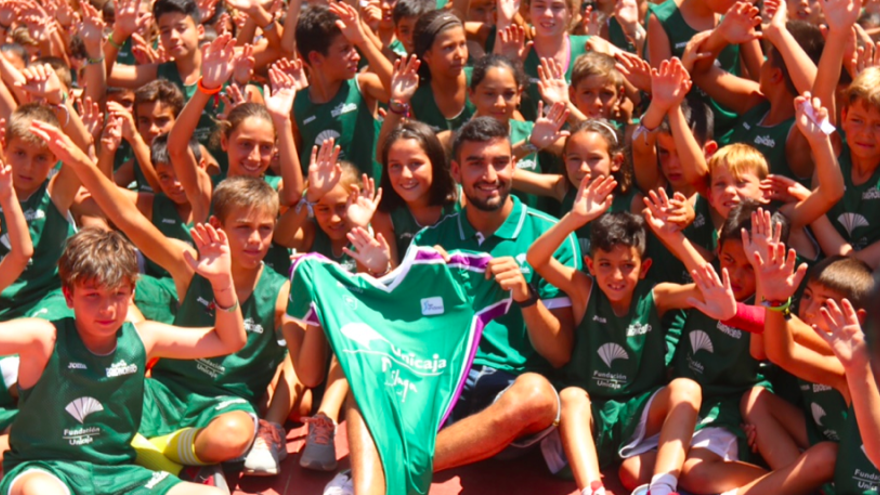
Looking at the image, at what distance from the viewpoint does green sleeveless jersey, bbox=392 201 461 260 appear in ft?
17.5

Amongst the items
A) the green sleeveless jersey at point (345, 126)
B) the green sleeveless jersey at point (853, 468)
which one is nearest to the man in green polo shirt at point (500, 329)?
the green sleeveless jersey at point (853, 468)

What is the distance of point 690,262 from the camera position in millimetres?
4512

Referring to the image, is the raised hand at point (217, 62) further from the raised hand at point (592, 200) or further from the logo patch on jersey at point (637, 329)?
the logo patch on jersey at point (637, 329)

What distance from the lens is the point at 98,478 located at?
413 cm

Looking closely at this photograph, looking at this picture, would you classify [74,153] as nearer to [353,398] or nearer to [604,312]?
[353,398]

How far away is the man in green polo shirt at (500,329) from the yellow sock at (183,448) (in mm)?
710

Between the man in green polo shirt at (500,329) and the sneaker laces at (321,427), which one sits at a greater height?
the man in green polo shirt at (500,329)

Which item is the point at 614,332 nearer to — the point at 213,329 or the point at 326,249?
the point at 326,249

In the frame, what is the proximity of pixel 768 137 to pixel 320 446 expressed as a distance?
2719 mm

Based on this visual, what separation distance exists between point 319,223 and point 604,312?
5.14ft

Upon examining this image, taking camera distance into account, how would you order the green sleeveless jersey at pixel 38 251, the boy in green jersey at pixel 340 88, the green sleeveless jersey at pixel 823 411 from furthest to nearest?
the boy in green jersey at pixel 340 88 < the green sleeveless jersey at pixel 38 251 < the green sleeveless jersey at pixel 823 411

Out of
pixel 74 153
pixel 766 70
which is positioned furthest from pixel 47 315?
pixel 766 70

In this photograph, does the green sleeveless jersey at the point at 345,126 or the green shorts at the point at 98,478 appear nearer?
the green shorts at the point at 98,478

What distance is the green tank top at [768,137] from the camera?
5.47 metres
